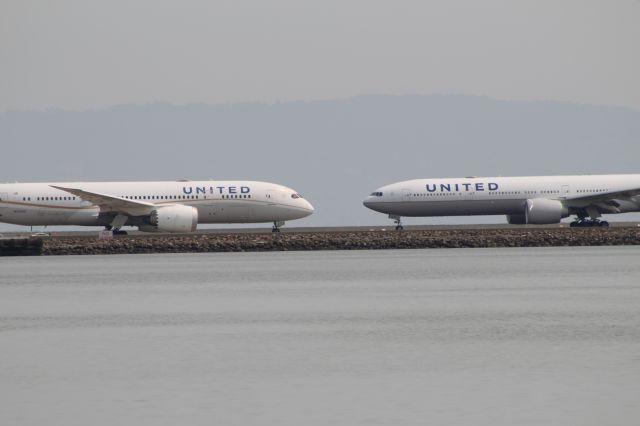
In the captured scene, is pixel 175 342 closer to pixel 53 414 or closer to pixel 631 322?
pixel 53 414

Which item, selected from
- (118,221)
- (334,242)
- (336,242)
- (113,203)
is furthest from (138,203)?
(336,242)

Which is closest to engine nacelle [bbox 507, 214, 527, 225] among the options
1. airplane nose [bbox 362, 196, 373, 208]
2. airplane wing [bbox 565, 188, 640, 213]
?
airplane wing [bbox 565, 188, 640, 213]

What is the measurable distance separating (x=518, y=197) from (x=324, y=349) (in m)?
58.2

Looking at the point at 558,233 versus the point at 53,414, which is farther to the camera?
the point at 558,233

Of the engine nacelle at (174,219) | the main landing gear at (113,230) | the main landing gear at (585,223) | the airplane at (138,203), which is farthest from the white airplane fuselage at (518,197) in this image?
the main landing gear at (113,230)

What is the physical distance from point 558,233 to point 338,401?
63150 millimetres

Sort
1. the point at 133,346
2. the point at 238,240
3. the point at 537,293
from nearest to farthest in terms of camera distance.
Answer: the point at 133,346 < the point at 537,293 < the point at 238,240

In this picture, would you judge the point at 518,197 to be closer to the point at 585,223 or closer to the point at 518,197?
the point at 518,197

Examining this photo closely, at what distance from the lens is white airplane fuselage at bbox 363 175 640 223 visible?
275 feet

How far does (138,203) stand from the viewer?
77.2 m

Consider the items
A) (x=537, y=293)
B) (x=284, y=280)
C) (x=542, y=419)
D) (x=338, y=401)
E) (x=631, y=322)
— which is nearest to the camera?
(x=542, y=419)

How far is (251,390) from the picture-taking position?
23.2 meters

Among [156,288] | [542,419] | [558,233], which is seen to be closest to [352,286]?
[156,288]

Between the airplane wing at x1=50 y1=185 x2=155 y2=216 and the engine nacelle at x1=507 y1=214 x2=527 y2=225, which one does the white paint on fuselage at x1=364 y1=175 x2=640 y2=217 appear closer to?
the engine nacelle at x1=507 y1=214 x2=527 y2=225
